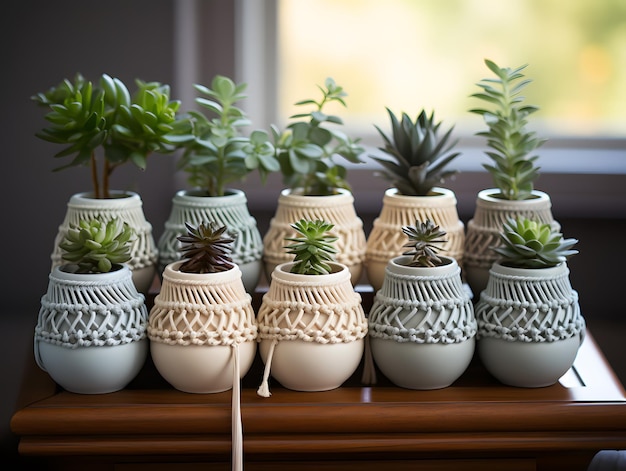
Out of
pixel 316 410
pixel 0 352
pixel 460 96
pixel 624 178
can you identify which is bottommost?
pixel 0 352

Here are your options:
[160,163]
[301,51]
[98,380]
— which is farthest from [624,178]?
[98,380]

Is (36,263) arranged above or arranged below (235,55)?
below

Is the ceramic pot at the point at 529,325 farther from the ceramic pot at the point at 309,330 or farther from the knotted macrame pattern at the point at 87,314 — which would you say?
the knotted macrame pattern at the point at 87,314

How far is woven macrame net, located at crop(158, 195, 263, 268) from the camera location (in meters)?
0.78

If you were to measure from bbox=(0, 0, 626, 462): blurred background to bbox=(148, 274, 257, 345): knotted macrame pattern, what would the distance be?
0.44 metres

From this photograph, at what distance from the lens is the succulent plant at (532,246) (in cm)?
69

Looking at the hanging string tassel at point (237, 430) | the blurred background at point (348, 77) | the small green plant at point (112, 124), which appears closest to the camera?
the hanging string tassel at point (237, 430)

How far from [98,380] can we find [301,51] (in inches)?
30.3

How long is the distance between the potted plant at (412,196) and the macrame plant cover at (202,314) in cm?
19

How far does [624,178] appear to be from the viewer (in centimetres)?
113

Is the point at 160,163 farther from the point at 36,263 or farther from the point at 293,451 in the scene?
the point at 293,451

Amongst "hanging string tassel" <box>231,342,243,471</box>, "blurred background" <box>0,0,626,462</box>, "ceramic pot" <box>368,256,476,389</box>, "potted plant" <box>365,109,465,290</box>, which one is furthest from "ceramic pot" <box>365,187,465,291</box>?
"blurred background" <box>0,0,626,462</box>

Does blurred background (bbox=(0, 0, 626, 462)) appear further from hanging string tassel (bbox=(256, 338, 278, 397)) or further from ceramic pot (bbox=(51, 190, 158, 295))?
hanging string tassel (bbox=(256, 338, 278, 397))

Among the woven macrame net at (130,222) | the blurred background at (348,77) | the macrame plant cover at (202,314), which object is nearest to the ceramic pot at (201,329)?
the macrame plant cover at (202,314)
